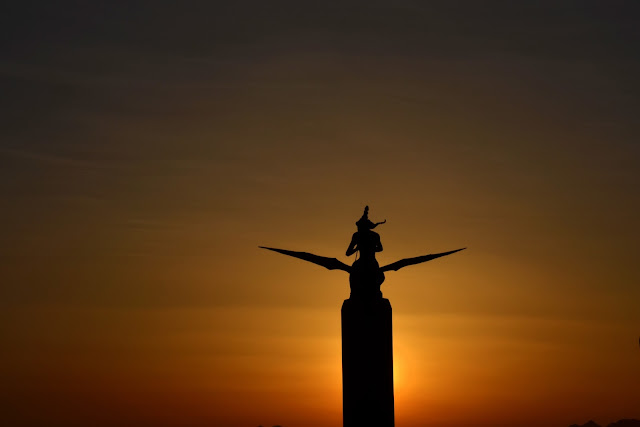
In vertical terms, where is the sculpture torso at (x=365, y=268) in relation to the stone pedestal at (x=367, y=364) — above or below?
above

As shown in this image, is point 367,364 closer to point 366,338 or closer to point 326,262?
point 366,338

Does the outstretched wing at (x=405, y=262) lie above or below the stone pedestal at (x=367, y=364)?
above

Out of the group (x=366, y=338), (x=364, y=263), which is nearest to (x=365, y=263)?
(x=364, y=263)

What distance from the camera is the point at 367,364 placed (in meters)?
51.9

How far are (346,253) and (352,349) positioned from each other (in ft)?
12.5

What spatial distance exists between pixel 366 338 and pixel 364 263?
293 centimetres

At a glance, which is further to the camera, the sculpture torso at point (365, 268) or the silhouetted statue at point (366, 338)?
the sculpture torso at point (365, 268)

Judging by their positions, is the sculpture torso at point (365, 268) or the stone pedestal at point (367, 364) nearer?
the stone pedestal at point (367, 364)

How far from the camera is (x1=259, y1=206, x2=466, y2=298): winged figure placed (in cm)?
5281

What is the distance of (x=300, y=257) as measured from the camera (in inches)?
2127

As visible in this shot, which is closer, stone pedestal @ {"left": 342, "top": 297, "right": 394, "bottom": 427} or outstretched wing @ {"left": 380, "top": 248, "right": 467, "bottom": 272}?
stone pedestal @ {"left": 342, "top": 297, "right": 394, "bottom": 427}

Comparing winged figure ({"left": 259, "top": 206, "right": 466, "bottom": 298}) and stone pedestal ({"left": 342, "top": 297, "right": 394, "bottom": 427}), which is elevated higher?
winged figure ({"left": 259, "top": 206, "right": 466, "bottom": 298})

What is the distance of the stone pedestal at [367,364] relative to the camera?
2031 inches

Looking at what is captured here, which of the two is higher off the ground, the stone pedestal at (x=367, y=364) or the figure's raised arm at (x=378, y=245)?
the figure's raised arm at (x=378, y=245)
